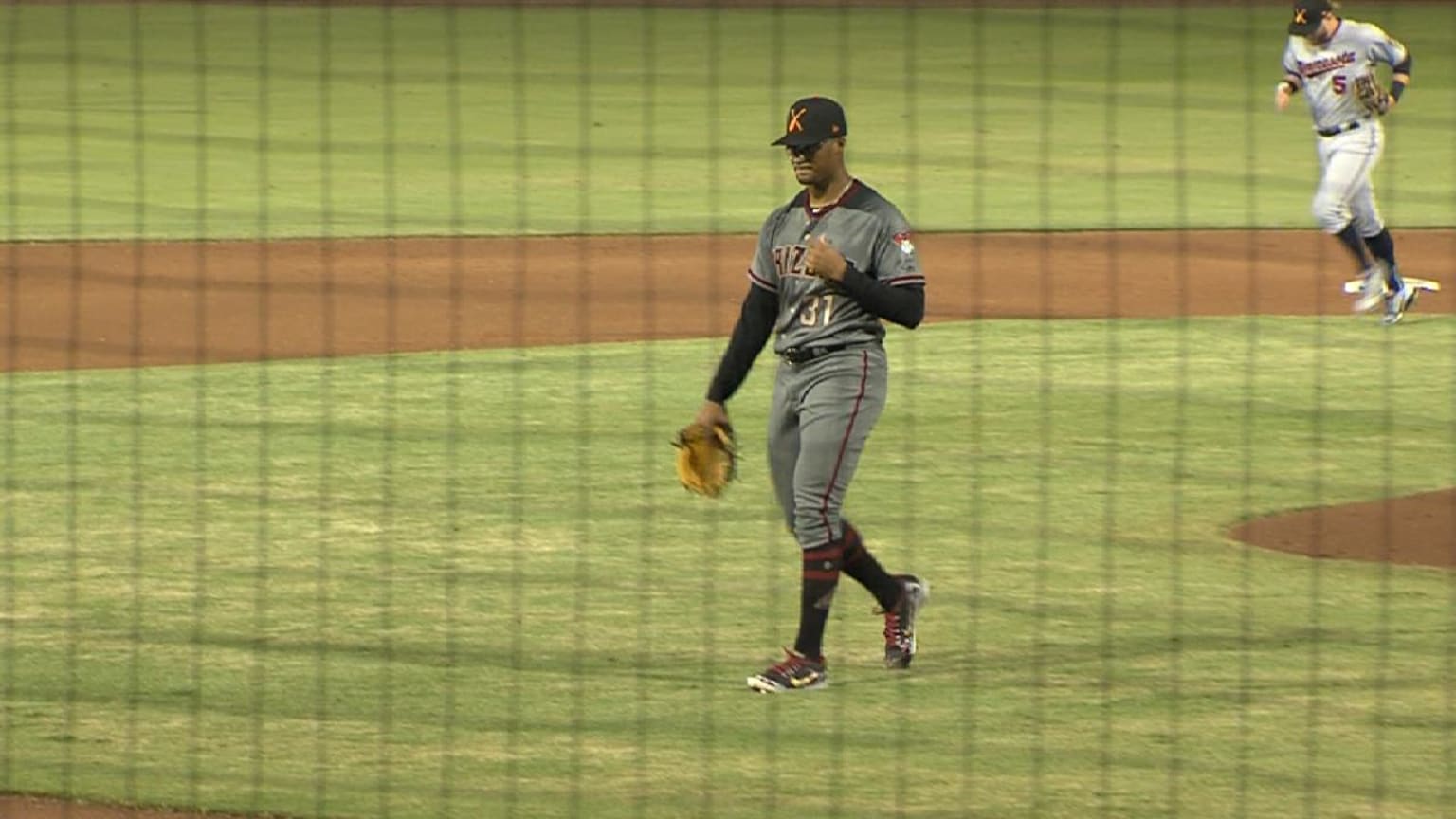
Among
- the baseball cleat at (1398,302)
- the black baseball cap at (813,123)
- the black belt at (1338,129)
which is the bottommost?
the baseball cleat at (1398,302)

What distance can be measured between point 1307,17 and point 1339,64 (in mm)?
466

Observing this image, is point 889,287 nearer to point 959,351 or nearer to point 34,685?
point 34,685

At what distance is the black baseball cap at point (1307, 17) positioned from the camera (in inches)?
527

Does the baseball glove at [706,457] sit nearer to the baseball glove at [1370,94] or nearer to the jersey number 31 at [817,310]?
the jersey number 31 at [817,310]

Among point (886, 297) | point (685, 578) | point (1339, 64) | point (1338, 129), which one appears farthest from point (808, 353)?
point (1338, 129)

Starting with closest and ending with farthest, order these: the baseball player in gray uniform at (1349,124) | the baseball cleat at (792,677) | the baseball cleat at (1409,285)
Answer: the baseball cleat at (792,677), the baseball player in gray uniform at (1349,124), the baseball cleat at (1409,285)

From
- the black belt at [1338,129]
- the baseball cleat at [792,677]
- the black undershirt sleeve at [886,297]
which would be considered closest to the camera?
the black undershirt sleeve at [886,297]

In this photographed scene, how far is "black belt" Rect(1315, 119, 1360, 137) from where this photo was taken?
13.9 m

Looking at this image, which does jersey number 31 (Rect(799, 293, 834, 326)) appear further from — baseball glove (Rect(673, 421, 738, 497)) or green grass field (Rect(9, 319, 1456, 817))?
green grass field (Rect(9, 319, 1456, 817))

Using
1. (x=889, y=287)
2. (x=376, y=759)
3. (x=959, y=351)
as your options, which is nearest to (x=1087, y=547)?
(x=889, y=287)

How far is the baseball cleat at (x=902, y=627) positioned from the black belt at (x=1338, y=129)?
7.21 m

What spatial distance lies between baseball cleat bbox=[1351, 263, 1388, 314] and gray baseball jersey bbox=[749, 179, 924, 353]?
23.8ft

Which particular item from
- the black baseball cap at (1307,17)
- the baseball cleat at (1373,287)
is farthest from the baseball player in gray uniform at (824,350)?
the baseball cleat at (1373,287)

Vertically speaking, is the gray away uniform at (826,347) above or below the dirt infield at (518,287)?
below
